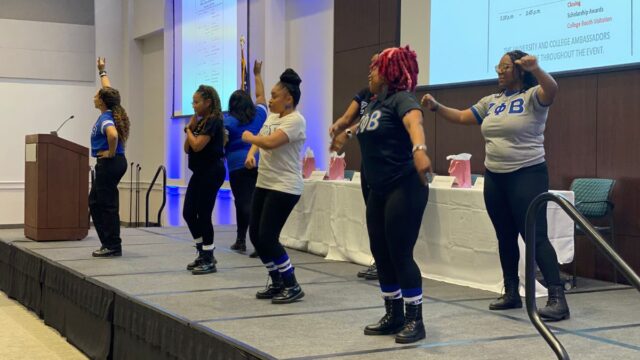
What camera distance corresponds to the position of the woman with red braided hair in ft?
9.08

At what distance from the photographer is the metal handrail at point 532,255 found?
6.70 ft

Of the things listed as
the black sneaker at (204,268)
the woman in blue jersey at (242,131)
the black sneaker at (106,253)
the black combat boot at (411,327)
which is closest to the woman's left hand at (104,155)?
the black sneaker at (106,253)

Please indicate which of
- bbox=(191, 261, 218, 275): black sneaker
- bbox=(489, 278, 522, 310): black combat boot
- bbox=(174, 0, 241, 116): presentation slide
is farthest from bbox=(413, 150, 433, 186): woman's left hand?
bbox=(174, 0, 241, 116): presentation slide

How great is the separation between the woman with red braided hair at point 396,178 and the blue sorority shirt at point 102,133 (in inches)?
106

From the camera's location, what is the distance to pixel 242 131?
517 cm

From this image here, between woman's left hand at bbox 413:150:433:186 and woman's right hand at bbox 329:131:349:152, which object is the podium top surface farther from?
woman's left hand at bbox 413:150:433:186

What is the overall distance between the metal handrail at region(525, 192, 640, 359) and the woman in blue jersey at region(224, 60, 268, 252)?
9.03 feet

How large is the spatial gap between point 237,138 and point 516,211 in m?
2.37

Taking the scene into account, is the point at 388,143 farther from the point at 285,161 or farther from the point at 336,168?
the point at 336,168

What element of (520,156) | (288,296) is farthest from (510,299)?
(288,296)

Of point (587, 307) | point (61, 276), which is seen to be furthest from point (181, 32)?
point (587, 307)

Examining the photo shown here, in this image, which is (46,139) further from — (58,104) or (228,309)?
(58,104)

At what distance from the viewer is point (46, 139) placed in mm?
5926

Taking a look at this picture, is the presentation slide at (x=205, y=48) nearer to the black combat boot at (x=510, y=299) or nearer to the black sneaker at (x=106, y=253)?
the black sneaker at (x=106, y=253)
